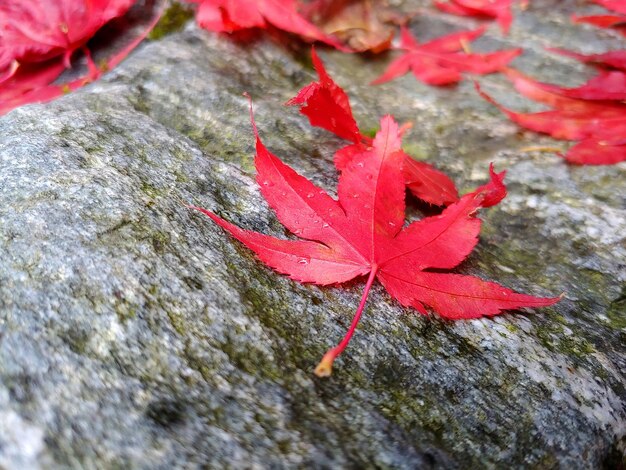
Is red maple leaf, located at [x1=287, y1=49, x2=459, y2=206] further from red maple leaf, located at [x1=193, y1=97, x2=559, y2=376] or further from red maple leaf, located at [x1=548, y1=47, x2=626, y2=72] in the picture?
red maple leaf, located at [x1=548, y1=47, x2=626, y2=72]

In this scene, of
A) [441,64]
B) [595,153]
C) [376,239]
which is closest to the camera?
[376,239]

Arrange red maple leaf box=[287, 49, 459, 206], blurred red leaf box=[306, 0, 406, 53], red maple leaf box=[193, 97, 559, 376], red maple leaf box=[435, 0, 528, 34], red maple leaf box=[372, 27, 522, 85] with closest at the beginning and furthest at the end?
red maple leaf box=[193, 97, 559, 376], red maple leaf box=[287, 49, 459, 206], red maple leaf box=[372, 27, 522, 85], blurred red leaf box=[306, 0, 406, 53], red maple leaf box=[435, 0, 528, 34]

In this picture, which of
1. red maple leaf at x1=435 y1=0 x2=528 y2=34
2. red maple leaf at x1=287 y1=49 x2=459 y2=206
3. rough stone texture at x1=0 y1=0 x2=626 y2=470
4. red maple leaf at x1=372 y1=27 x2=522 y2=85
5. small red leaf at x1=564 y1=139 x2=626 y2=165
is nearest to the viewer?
rough stone texture at x1=0 y1=0 x2=626 y2=470

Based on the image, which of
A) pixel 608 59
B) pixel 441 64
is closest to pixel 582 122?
pixel 608 59

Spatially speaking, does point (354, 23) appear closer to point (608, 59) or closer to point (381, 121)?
point (608, 59)

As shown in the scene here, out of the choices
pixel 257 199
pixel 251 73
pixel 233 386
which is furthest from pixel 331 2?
pixel 233 386

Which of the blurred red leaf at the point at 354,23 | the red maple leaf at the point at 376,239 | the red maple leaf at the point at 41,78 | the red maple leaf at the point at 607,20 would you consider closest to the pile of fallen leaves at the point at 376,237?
the red maple leaf at the point at 376,239

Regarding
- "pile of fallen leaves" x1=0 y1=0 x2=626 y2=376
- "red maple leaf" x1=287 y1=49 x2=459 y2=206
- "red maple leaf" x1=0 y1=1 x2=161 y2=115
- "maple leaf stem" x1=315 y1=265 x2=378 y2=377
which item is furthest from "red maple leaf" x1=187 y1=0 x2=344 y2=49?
"maple leaf stem" x1=315 y1=265 x2=378 y2=377
